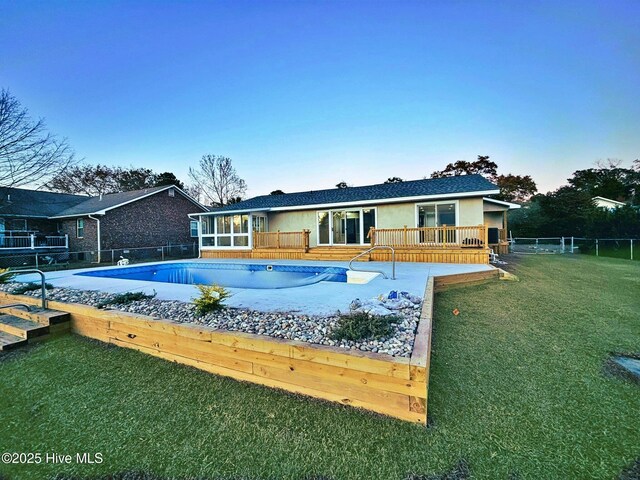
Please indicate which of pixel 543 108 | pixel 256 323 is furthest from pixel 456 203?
pixel 256 323

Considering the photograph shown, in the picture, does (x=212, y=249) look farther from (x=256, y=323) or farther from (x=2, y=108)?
(x=256, y=323)

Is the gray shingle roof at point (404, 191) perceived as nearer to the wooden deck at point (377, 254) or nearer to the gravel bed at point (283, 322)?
the wooden deck at point (377, 254)

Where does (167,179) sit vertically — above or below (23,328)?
above

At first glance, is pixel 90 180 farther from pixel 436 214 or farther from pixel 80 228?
pixel 436 214

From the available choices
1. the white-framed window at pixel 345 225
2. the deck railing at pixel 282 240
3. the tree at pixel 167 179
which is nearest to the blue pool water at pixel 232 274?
the deck railing at pixel 282 240

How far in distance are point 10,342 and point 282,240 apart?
10864 millimetres

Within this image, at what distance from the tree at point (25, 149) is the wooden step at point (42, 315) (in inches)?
556

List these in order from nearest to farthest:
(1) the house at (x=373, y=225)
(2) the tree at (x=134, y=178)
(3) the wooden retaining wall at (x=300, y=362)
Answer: (3) the wooden retaining wall at (x=300, y=362), (1) the house at (x=373, y=225), (2) the tree at (x=134, y=178)

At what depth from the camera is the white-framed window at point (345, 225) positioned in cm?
1357

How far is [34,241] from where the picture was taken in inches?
669

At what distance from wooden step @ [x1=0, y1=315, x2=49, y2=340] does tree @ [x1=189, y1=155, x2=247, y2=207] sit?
1097 inches

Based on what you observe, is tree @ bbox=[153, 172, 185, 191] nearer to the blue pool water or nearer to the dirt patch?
the blue pool water

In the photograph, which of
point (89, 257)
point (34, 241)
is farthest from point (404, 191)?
point (34, 241)

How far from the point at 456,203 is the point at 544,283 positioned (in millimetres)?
5008
